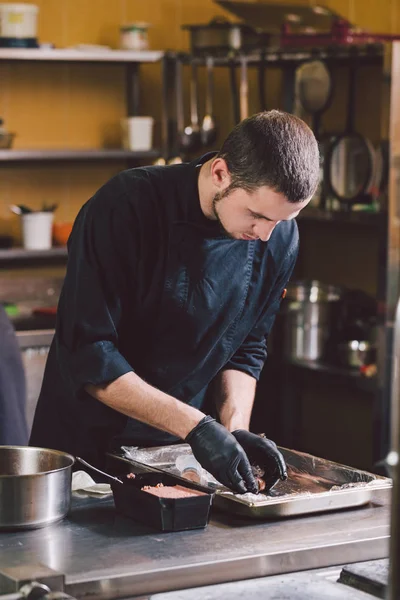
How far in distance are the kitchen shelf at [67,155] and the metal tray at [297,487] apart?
8.67ft

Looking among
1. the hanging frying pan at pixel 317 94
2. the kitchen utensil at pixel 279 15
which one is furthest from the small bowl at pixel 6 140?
the hanging frying pan at pixel 317 94

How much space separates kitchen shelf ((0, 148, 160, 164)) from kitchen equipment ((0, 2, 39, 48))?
1.47 ft

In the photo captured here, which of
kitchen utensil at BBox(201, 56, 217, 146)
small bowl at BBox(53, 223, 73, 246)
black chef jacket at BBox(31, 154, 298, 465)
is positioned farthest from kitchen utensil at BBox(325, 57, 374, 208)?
black chef jacket at BBox(31, 154, 298, 465)

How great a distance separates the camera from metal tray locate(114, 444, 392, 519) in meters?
1.99

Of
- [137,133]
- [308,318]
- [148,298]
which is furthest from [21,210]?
[148,298]

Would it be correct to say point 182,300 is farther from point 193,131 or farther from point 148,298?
point 193,131

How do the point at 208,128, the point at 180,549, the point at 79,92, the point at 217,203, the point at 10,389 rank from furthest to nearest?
1. the point at 79,92
2. the point at 208,128
3. the point at 10,389
4. the point at 217,203
5. the point at 180,549

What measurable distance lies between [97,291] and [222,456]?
44 centimetres

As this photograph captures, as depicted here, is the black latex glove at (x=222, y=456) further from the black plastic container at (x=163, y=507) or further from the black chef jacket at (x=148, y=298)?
the black chef jacket at (x=148, y=298)

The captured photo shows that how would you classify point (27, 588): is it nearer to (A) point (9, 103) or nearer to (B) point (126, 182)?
(B) point (126, 182)

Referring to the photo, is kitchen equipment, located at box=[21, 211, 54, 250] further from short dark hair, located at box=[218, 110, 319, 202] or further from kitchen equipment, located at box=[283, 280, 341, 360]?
short dark hair, located at box=[218, 110, 319, 202]

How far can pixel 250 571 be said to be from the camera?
1.80 m

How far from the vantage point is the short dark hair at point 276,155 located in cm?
209

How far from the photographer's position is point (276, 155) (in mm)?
2088
